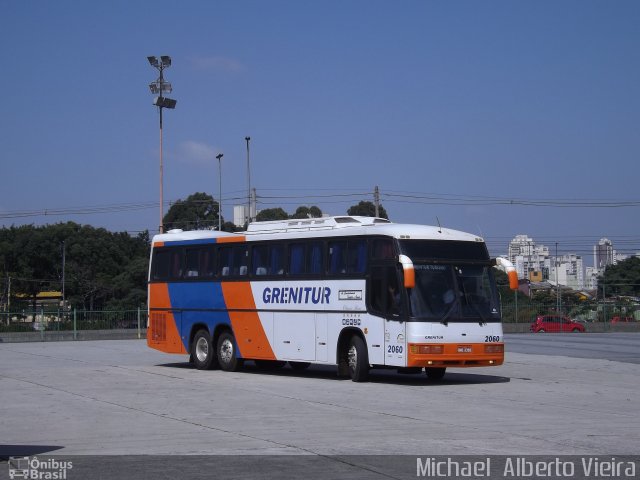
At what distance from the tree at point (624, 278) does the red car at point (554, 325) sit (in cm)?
3785

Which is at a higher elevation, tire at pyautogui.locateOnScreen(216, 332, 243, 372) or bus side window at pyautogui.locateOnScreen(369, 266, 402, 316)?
bus side window at pyautogui.locateOnScreen(369, 266, 402, 316)

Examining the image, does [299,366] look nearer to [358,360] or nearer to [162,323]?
[162,323]

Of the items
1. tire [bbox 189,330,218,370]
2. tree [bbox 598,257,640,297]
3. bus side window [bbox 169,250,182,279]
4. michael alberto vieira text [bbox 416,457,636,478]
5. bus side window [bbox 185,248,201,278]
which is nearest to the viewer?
michael alberto vieira text [bbox 416,457,636,478]

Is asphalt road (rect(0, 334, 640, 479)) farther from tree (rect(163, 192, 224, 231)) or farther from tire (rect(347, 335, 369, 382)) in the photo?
tree (rect(163, 192, 224, 231))

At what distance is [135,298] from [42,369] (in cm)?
4755

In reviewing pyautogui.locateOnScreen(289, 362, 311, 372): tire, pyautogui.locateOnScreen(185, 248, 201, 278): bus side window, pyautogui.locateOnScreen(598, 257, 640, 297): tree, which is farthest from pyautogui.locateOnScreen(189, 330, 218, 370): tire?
pyautogui.locateOnScreen(598, 257, 640, 297): tree

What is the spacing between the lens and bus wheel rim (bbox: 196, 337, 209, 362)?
25292mm

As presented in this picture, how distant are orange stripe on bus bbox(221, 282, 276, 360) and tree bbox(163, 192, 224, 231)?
2579 inches

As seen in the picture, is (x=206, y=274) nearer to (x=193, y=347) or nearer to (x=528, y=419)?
(x=193, y=347)

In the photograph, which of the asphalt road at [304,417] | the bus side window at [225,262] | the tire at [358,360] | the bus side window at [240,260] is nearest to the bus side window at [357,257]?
the tire at [358,360]

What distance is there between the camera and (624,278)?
96250 mm

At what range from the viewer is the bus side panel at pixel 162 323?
26.2 m

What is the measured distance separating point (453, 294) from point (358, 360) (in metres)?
2.53

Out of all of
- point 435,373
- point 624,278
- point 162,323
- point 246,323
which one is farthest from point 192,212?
point 435,373
